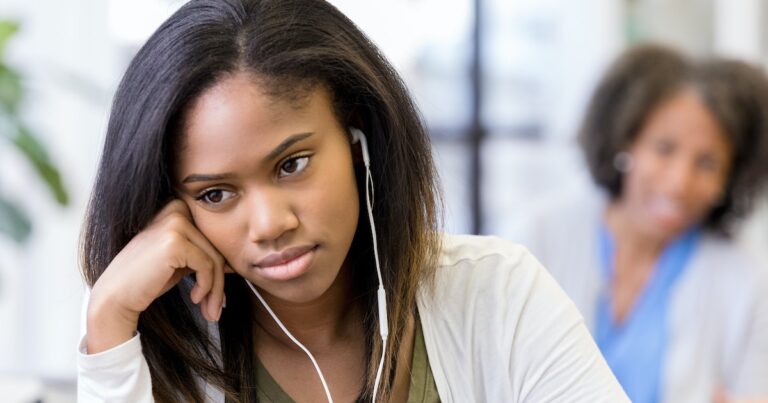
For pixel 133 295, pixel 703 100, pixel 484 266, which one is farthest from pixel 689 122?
pixel 133 295

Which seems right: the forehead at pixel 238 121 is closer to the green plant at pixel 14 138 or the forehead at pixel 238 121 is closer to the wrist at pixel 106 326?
the wrist at pixel 106 326

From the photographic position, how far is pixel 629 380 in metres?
2.11

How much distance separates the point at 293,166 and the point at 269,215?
2.4 inches

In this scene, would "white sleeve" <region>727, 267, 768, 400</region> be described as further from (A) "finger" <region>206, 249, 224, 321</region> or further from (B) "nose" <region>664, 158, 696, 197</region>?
(A) "finger" <region>206, 249, 224, 321</region>

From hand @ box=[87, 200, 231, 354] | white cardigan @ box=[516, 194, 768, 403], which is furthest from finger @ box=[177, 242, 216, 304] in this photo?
white cardigan @ box=[516, 194, 768, 403]

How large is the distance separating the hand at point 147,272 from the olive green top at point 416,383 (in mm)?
154

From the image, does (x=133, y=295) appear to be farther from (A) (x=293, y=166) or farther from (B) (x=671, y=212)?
(B) (x=671, y=212)

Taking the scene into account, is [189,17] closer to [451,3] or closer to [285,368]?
[285,368]

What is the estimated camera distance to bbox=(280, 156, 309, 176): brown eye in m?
1.10

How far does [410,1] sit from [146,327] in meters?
2.45

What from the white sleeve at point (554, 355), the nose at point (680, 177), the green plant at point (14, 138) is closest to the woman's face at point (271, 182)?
the white sleeve at point (554, 355)

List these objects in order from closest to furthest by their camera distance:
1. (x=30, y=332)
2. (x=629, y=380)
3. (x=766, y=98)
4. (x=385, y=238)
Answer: (x=385, y=238)
(x=629, y=380)
(x=766, y=98)
(x=30, y=332)

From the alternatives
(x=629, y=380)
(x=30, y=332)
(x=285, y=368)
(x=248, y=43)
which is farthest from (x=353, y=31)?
(x=30, y=332)

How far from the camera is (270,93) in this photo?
1079 millimetres
